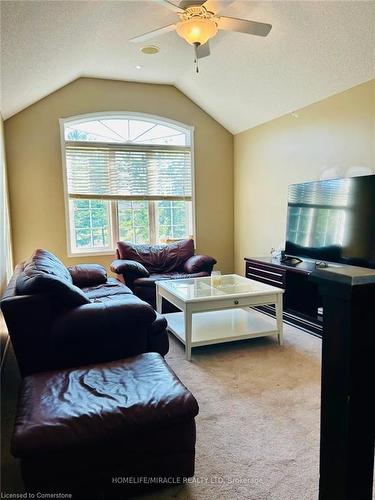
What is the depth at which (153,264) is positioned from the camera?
4859mm

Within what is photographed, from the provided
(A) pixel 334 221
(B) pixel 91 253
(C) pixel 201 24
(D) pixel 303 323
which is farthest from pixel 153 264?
(C) pixel 201 24

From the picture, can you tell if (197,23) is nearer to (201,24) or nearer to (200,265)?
(201,24)

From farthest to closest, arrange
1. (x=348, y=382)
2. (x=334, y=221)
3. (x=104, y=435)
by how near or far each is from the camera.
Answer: (x=334, y=221) < (x=104, y=435) < (x=348, y=382)

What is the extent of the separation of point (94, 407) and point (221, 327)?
6.36 ft

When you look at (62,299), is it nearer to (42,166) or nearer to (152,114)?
(42,166)

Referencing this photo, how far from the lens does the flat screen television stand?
3.23 metres

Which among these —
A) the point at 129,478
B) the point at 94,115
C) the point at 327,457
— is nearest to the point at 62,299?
the point at 129,478

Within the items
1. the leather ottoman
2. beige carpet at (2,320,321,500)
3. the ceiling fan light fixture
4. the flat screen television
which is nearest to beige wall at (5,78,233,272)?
the flat screen television

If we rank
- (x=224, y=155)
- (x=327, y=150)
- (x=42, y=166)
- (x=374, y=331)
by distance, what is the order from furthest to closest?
(x=224, y=155)
(x=42, y=166)
(x=327, y=150)
(x=374, y=331)

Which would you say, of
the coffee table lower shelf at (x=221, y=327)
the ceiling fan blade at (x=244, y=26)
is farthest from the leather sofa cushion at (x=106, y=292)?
the ceiling fan blade at (x=244, y=26)

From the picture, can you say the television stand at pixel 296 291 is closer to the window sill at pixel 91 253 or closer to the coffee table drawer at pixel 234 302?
the coffee table drawer at pixel 234 302

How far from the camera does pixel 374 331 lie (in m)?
0.78

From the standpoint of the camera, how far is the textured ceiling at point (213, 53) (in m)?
2.76

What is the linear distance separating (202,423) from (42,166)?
4.08 m
